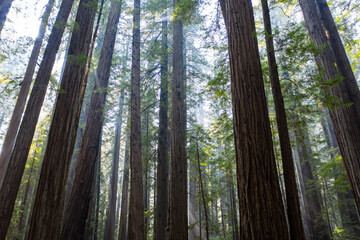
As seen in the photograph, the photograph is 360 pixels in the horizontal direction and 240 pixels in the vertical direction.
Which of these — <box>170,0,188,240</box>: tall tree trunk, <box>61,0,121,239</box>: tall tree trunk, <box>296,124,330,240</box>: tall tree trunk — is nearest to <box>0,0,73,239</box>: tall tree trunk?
<box>61,0,121,239</box>: tall tree trunk

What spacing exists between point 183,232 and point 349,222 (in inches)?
430

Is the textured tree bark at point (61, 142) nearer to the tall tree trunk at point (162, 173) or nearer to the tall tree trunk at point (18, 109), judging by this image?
the tall tree trunk at point (18, 109)

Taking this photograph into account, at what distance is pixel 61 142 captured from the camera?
4.59 m

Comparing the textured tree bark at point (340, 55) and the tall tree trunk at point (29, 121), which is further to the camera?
the tall tree trunk at point (29, 121)

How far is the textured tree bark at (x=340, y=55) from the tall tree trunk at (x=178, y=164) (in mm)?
4318

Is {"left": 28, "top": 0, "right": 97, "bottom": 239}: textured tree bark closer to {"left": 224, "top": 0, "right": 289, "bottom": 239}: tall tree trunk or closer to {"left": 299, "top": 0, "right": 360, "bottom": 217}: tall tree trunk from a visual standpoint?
{"left": 224, "top": 0, "right": 289, "bottom": 239}: tall tree trunk

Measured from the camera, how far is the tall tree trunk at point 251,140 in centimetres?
292

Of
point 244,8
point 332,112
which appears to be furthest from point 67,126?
point 332,112

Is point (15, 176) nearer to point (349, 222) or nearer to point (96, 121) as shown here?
point (96, 121)

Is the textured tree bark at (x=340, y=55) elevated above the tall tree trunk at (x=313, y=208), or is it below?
above

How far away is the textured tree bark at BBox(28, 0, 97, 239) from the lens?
414cm

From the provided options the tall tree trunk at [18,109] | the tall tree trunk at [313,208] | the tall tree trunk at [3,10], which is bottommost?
the tall tree trunk at [313,208]

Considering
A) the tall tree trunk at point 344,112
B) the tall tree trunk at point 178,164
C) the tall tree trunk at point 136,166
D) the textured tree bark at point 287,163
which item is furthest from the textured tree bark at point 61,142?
the tall tree trunk at point 344,112

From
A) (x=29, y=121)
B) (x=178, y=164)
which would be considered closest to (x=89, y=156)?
(x=29, y=121)
